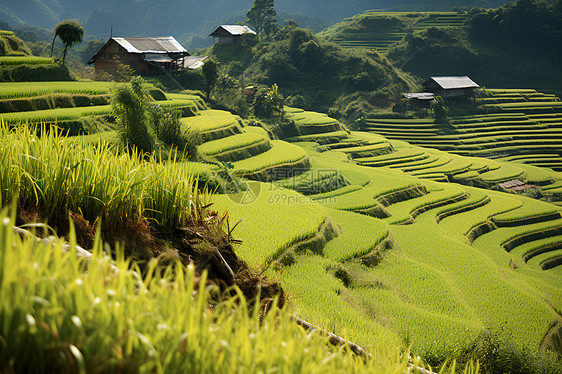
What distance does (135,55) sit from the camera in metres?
27.4

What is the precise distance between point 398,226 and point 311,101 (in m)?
35.1

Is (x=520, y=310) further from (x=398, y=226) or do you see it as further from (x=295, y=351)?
(x=295, y=351)

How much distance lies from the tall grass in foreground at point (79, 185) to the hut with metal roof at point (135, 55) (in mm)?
25372

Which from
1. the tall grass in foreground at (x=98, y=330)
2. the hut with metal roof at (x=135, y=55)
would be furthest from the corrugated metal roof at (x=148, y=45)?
the tall grass in foreground at (x=98, y=330)

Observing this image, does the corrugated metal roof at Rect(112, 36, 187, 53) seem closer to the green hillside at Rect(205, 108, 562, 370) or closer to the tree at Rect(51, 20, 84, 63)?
the tree at Rect(51, 20, 84, 63)

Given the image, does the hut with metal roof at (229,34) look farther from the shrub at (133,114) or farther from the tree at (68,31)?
the shrub at (133,114)

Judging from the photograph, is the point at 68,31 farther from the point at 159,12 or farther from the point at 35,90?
the point at 159,12

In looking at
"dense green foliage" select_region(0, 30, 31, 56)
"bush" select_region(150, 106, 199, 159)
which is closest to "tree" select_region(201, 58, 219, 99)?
"dense green foliage" select_region(0, 30, 31, 56)

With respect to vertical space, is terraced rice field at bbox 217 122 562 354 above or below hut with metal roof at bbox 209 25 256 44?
below

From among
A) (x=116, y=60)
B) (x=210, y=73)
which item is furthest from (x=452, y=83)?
(x=116, y=60)

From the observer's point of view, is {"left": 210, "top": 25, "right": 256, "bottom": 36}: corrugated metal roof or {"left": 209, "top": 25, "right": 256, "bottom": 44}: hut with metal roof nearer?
{"left": 210, "top": 25, "right": 256, "bottom": 36}: corrugated metal roof

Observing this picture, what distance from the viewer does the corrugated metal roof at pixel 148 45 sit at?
26.8 m

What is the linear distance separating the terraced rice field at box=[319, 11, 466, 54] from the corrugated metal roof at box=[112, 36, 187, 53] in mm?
36202

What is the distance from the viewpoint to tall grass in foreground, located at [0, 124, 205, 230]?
2.82m
